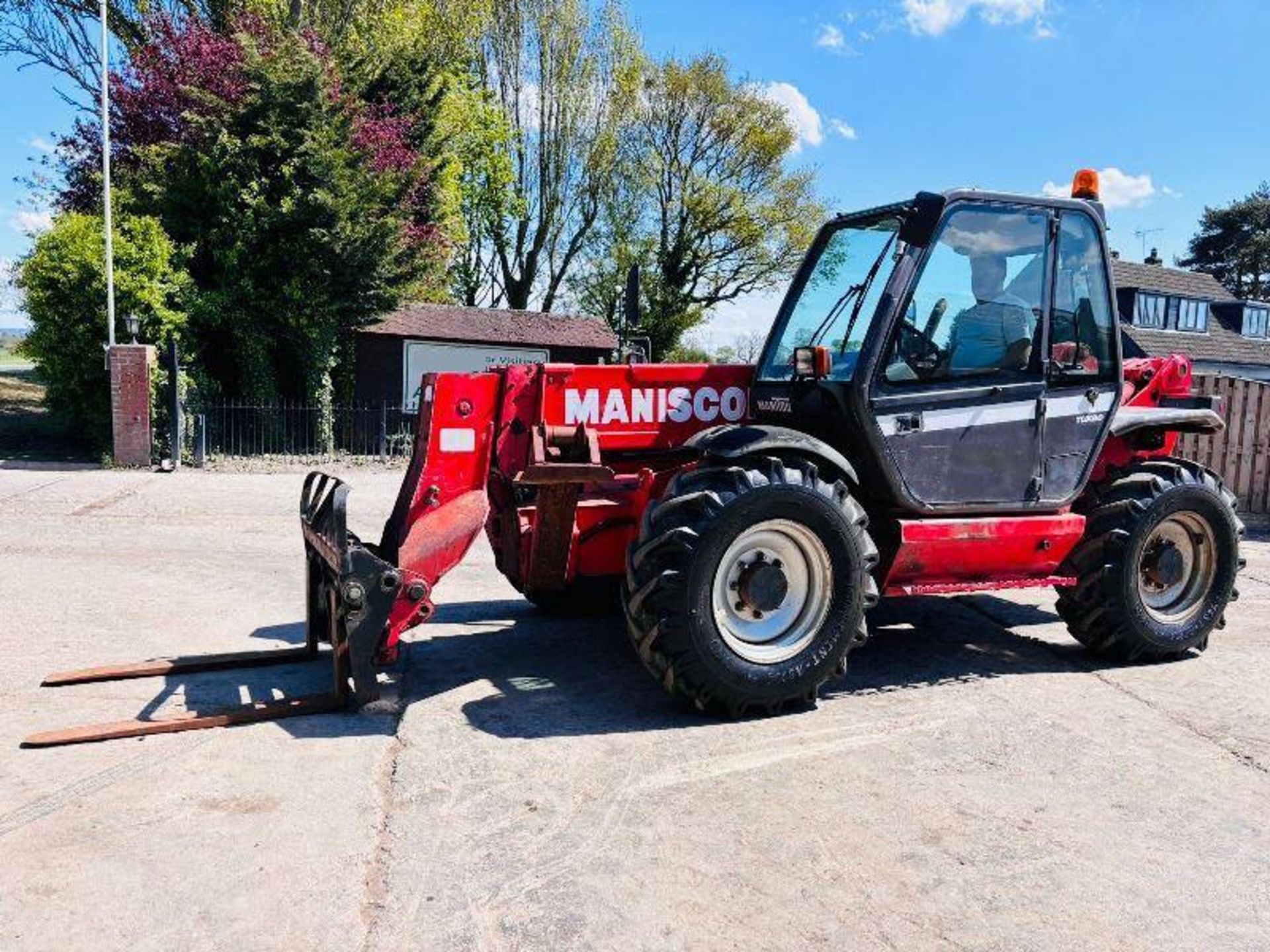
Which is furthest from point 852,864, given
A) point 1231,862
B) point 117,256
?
point 117,256

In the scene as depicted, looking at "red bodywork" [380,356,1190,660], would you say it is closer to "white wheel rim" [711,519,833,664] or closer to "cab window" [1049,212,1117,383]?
"white wheel rim" [711,519,833,664]

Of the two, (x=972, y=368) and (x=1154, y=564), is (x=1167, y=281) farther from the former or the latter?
(x=972, y=368)

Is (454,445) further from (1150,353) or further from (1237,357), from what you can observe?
(1237,357)

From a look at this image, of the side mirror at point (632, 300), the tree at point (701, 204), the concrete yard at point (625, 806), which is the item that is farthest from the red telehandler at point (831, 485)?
the tree at point (701, 204)

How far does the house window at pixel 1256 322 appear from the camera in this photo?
44.0m

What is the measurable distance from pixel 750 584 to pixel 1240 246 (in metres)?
64.2

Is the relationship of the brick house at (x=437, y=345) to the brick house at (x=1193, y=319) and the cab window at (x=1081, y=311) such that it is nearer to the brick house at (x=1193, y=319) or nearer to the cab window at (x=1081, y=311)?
the cab window at (x=1081, y=311)

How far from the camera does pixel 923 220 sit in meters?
4.95

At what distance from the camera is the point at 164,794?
3658 millimetres

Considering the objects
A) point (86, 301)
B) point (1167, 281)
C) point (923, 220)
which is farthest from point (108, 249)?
point (1167, 281)

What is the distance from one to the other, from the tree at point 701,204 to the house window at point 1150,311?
1537 cm

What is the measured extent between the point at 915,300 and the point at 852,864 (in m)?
2.96

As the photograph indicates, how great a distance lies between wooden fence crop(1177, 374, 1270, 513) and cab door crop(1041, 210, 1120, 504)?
25.8 feet

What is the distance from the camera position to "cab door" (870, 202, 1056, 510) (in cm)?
Answer: 504
